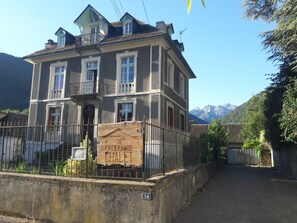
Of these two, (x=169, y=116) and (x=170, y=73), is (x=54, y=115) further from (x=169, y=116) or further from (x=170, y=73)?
(x=170, y=73)

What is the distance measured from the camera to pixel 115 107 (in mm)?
17391

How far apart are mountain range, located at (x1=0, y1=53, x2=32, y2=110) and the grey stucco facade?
170 ft

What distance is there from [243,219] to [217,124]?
1651cm

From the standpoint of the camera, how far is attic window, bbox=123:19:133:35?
1845 cm

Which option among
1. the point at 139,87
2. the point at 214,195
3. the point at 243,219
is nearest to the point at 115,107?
the point at 139,87

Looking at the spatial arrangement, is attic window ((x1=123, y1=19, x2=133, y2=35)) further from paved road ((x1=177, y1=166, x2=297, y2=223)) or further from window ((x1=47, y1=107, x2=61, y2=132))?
paved road ((x1=177, y1=166, x2=297, y2=223))

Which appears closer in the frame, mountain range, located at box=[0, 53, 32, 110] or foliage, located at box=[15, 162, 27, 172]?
foliage, located at box=[15, 162, 27, 172]

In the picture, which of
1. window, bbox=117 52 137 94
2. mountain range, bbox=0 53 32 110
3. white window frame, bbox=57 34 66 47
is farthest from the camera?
mountain range, bbox=0 53 32 110

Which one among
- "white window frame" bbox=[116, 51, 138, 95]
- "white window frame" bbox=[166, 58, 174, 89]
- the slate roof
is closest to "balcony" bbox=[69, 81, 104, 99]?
"white window frame" bbox=[116, 51, 138, 95]

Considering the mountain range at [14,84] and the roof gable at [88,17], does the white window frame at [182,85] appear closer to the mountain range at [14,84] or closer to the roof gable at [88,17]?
the roof gable at [88,17]

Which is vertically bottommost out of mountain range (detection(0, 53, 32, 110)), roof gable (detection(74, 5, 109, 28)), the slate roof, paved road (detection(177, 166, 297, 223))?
paved road (detection(177, 166, 297, 223))

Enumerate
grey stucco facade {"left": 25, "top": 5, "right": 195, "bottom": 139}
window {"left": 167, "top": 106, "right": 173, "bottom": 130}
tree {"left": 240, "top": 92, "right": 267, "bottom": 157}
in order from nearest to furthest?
grey stucco facade {"left": 25, "top": 5, "right": 195, "bottom": 139} < window {"left": 167, "top": 106, "right": 173, "bottom": 130} < tree {"left": 240, "top": 92, "right": 267, "bottom": 157}

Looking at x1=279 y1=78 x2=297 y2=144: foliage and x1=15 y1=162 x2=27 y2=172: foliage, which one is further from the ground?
x1=279 y1=78 x2=297 y2=144: foliage

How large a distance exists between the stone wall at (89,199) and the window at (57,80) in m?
13.0
